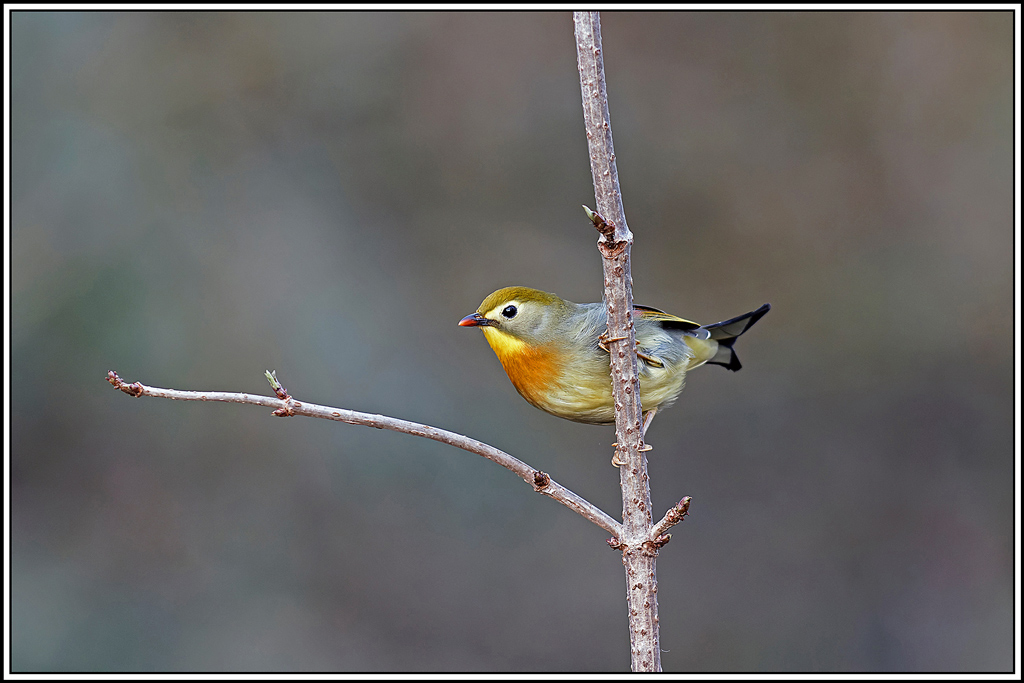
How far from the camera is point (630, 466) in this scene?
103 inches

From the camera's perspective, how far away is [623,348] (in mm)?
2562

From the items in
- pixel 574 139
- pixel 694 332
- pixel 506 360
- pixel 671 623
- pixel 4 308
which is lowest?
pixel 671 623

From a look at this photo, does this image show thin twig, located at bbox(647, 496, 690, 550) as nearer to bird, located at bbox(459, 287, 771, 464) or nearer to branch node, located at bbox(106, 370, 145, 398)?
bird, located at bbox(459, 287, 771, 464)

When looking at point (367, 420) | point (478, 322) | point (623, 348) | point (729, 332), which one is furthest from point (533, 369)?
point (729, 332)

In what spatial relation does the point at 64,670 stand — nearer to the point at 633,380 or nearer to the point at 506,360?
the point at 506,360

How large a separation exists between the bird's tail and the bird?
37 centimetres

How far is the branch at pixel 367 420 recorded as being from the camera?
79.9 inches

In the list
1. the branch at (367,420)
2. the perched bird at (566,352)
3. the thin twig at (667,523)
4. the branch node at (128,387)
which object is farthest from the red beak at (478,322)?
the branch node at (128,387)

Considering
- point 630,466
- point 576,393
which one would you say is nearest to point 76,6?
point 576,393

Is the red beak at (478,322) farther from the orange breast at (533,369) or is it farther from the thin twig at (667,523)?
the thin twig at (667,523)

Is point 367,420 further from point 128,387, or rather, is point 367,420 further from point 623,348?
point 623,348

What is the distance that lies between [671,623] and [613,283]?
4.88 meters

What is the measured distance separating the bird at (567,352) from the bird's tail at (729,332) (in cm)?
37

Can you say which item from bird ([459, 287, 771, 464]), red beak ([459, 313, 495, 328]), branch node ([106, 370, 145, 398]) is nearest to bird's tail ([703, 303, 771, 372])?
bird ([459, 287, 771, 464])
